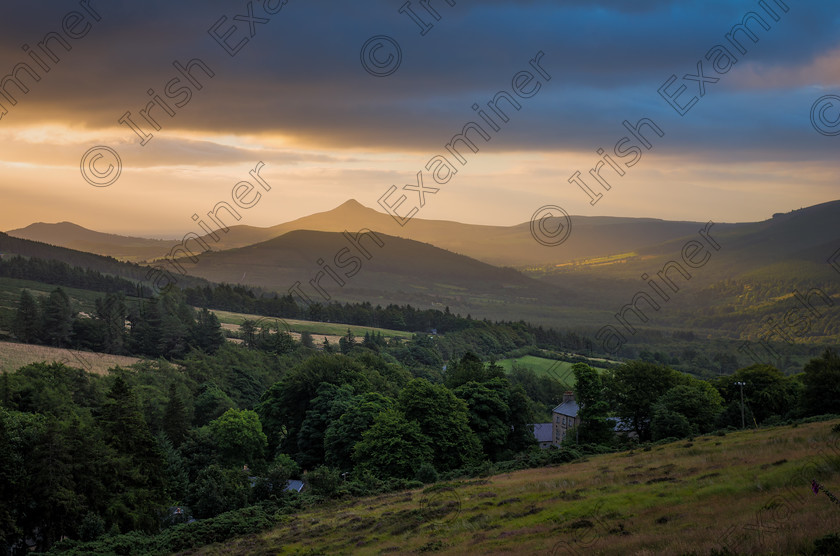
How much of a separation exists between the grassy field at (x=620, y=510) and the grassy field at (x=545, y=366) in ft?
290

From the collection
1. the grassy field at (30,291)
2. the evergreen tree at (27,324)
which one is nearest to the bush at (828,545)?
the evergreen tree at (27,324)

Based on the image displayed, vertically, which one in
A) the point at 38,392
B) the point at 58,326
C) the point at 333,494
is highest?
the point at 58,326

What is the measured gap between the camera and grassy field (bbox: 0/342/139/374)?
284ft

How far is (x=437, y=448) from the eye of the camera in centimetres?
5581

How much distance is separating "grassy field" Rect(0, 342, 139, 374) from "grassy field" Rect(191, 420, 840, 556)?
63.8 meters

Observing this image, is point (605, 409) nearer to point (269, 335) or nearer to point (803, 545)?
point (803, 545)

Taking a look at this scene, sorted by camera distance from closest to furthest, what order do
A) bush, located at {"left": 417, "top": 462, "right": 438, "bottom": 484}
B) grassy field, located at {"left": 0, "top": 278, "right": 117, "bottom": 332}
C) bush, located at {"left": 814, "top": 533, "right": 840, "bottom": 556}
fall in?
1. bush, located at {"left": 814, "top": 533, "right": 840, "bottom": 556}
2. bush, located at {"left": 417, "top": 462, "right": 438, "bottom": 484}
3. grassy field, located at {"left": 0, "top": 278, "right": 117, "bottom": 332}

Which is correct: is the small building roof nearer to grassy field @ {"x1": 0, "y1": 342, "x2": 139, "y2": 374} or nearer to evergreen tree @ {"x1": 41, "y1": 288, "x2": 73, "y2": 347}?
grassy field @ {"x1": 0, "y1": 342, "x2": 139, "y2": 374}

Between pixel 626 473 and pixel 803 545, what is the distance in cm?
1958

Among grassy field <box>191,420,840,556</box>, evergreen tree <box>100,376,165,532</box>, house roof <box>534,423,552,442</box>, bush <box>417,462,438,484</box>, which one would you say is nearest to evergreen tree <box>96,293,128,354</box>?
evergreen tree <box>100,376,165,532</box>

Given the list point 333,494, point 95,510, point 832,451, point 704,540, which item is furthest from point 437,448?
point 704,540

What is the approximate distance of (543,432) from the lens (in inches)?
3516

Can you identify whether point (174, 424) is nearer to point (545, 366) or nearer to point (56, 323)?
point (56, 323)

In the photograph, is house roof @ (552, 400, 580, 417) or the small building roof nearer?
the small building roof
